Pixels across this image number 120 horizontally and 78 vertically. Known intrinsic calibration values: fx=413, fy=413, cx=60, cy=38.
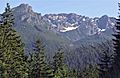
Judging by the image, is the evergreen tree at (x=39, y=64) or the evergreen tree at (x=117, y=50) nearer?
the evergreen tree at (x=117, y=50)

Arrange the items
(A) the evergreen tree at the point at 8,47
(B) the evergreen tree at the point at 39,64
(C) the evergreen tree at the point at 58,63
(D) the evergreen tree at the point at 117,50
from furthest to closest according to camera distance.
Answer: (C) the evergreen tree at the point at 58,63 < (B) the evergreen tree at the point at 39,64 < (D) the evergreen tree at the point at 117,50 < (A) the evergreen tree at the point at 8,47

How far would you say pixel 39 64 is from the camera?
56469 mm

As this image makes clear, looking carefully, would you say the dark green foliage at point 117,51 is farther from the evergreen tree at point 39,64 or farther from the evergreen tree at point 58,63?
the evergreen tree at point 58,63

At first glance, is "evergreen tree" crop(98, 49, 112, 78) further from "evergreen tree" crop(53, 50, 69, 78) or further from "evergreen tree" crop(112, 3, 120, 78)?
"evergreen tree" crop(53, 50, 69, 78)

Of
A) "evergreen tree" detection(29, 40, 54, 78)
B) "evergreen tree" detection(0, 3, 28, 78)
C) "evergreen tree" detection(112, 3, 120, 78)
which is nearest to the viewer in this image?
"evergreen tree" detection(0, 3, 28, 78)

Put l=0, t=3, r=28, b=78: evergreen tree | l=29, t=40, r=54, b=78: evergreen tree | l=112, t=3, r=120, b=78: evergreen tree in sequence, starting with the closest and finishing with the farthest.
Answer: l=0, t=3, r=28, b=78: evergreen tree
l=112, t=3, r=120, b=78: evergreen tree
l=29, t=40, r=54, b=78: evergreen tree

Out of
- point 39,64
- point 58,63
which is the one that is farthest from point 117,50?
point 58,63

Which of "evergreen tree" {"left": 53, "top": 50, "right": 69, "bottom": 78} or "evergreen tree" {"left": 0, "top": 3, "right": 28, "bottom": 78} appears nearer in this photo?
"evergreen tree" {"left": 0, "top": 3, "right": 28, "bottom": 78}

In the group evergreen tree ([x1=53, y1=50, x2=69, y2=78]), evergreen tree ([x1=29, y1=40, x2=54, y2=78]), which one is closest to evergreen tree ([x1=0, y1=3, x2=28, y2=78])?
evergreen tree ([x1=29, y1=40, x2=54, y2=78])

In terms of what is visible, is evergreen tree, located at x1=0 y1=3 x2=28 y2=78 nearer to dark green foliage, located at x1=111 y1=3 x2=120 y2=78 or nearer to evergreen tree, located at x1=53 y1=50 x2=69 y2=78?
dark green foliage, located at x1=111 y1=3 x2=120 y2=78

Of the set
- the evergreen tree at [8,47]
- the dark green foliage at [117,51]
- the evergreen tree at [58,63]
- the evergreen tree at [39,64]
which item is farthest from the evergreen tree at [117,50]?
the evergreen tree at [58,63]

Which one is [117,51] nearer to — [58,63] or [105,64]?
[105,64]

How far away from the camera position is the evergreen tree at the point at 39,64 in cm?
5472

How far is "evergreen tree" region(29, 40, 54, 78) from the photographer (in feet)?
180
